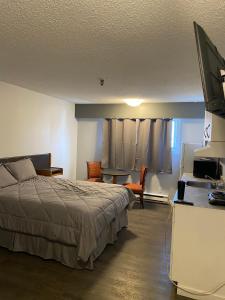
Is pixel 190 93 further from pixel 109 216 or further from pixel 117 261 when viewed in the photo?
pixel 117 261

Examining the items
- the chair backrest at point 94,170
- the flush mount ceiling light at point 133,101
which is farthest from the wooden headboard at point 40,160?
the flush mount ceiling light at point 133,101

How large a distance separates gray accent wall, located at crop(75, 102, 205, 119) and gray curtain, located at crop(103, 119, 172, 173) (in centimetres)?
15

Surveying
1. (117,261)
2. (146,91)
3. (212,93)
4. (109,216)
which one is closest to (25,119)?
(146,91)

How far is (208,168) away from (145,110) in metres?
2.12

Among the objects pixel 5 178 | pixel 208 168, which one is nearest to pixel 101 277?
pixel 5 178

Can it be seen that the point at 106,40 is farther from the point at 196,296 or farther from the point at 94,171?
the point at 94,171

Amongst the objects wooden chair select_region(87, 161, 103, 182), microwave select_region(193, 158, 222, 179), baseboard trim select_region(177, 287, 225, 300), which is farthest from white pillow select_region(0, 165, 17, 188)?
microwave select_region(193, 158, 222, 179)

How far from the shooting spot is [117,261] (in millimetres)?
2951

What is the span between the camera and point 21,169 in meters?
4.12

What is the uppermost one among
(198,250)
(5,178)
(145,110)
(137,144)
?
(145,110)

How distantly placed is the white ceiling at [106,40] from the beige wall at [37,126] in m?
0.72

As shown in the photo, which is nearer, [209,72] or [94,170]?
[209,72]

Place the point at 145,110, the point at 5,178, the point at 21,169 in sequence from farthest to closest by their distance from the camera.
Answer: the point at 145,110 → the point at 21,169 → the point at 5,178

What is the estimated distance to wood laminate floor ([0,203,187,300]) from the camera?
2.29m
